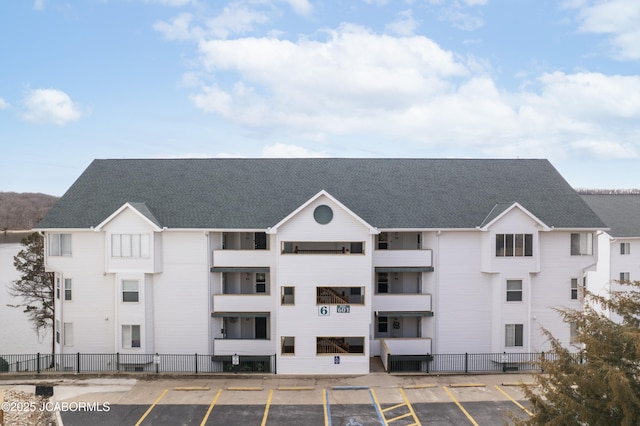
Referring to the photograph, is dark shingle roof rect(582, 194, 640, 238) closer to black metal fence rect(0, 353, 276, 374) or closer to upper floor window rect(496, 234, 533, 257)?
upper floor window rect(496, 234, 533, 257)

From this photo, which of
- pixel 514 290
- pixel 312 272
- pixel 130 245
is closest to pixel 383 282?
pixel 312 272

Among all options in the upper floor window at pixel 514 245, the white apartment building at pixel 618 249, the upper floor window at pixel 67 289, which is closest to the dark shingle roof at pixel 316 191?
the upper floor window at pixel 514 245

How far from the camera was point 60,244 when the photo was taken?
1120 inches

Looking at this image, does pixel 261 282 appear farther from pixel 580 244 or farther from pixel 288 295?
pixel 580 244

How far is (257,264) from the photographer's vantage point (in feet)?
92.4

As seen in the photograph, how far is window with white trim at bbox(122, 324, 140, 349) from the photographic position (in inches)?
1081

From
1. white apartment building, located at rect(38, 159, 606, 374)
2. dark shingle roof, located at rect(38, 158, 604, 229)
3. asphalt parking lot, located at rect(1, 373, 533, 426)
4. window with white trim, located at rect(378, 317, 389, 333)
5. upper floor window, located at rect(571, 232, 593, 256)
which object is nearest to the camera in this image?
asphalt parking lot, located at rect(1, 373, 533, 426)

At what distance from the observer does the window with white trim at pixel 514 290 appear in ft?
91.5

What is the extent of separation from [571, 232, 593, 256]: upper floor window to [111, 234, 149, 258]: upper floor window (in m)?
28.0

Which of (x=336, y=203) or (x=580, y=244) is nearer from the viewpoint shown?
(x=336, y=203)

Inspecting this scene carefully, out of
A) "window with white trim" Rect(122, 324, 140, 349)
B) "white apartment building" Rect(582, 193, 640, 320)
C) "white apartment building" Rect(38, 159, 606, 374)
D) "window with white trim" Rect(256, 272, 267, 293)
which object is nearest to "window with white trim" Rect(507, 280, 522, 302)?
"white apartment building" Rect(38, 159, 606, 374)

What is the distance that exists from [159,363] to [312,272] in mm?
11289

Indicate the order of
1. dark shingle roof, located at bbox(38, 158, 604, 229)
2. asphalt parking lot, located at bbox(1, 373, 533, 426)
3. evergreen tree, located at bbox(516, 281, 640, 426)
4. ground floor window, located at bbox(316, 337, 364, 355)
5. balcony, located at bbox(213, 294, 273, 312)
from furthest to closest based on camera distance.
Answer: dark shingle roof, located at bbox(38, 158, 604, 229)
balcony, located at bbox(213, 294, 273, 312)
ground floor window, located at bbox(316, 337, 364, 355)
asphalt parking lot, located at bbox(1, 373, 533, 426)
evergreen tree, located at bbox(516, 281, 640, 426)

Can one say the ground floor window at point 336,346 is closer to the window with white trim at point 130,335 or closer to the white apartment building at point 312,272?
the white apartment building at point 312,272
